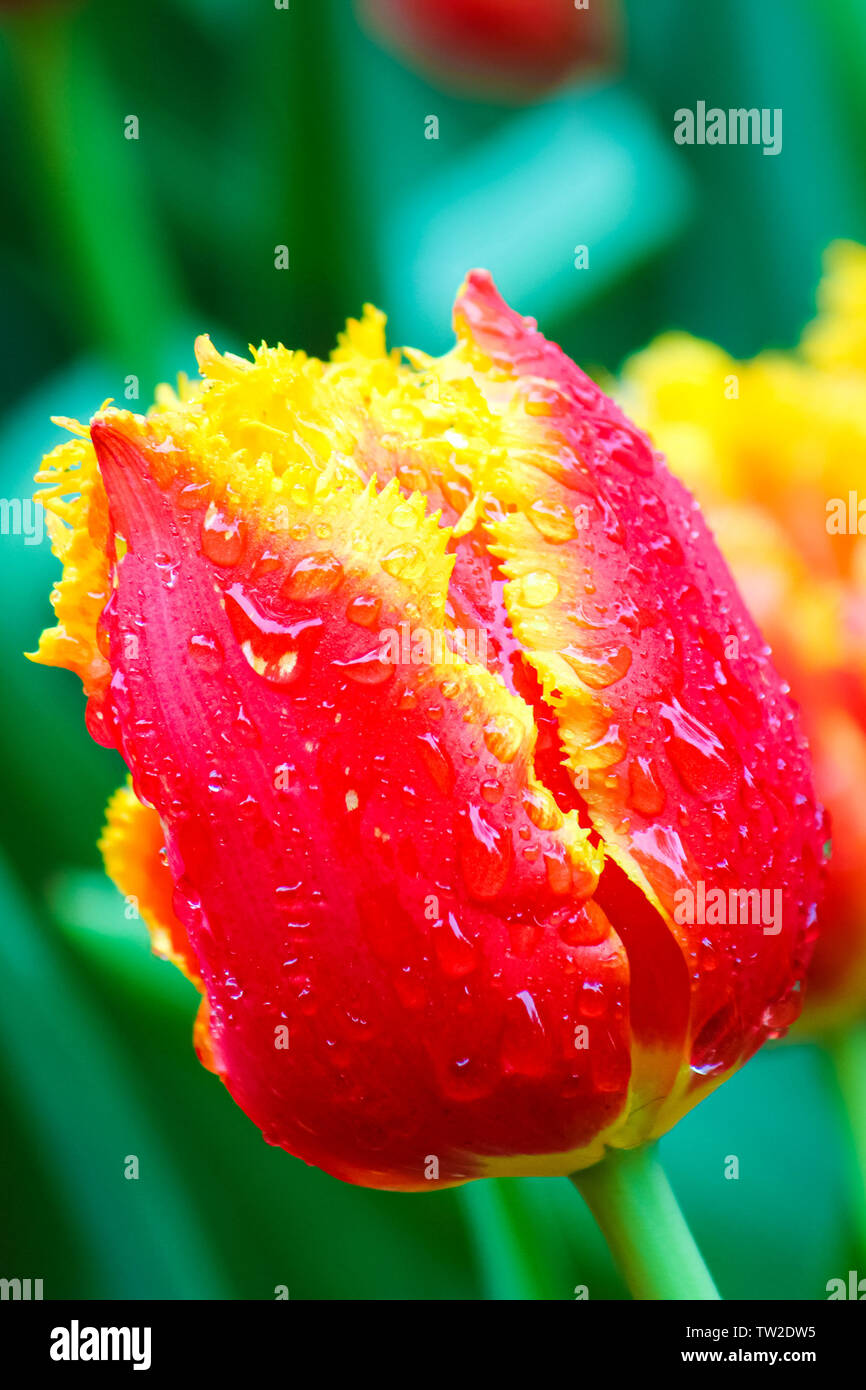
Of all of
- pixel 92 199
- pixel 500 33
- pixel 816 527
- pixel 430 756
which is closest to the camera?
pixel 430 756

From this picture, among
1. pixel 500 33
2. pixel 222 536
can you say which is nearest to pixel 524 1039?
pixel 222 536

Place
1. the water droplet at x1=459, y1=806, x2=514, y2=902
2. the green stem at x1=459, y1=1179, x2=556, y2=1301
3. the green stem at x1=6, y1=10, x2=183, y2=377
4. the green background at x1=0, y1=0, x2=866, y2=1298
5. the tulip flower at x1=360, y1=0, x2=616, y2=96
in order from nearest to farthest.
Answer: the water droplet at x1=459, y1=806, x2=514, y2=902 → the green stem at x1=459, y1=1179, x2=556, y2=1301 → the green background at x1=0, y1=0, x2=866, y2=1298 → the green stem at x1=6, y1=10, x2=183, y2=377 → the tulip flower at x1=360, y1=0, x2=616, y2=96

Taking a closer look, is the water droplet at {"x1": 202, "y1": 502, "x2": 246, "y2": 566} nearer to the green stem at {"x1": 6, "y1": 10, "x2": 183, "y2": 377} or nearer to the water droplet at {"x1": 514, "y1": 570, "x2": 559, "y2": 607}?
the water droplet at {"x1": 514, "y1": 570, "x2": 559, "y2": 607}

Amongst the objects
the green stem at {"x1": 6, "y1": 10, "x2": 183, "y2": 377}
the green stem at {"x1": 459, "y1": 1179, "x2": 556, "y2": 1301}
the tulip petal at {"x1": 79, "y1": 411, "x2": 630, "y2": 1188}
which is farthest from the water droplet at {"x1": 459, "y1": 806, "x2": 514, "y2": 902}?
the green stem at {"x1": 6, "y1": 10, "x2": 183, "y2": 377}

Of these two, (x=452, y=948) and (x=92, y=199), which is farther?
(x=92, y=199)

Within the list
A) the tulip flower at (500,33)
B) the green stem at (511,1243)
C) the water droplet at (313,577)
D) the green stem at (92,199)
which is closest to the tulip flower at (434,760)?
the water droplet at (313,577)

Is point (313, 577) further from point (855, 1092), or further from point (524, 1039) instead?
point (855, 1092)
